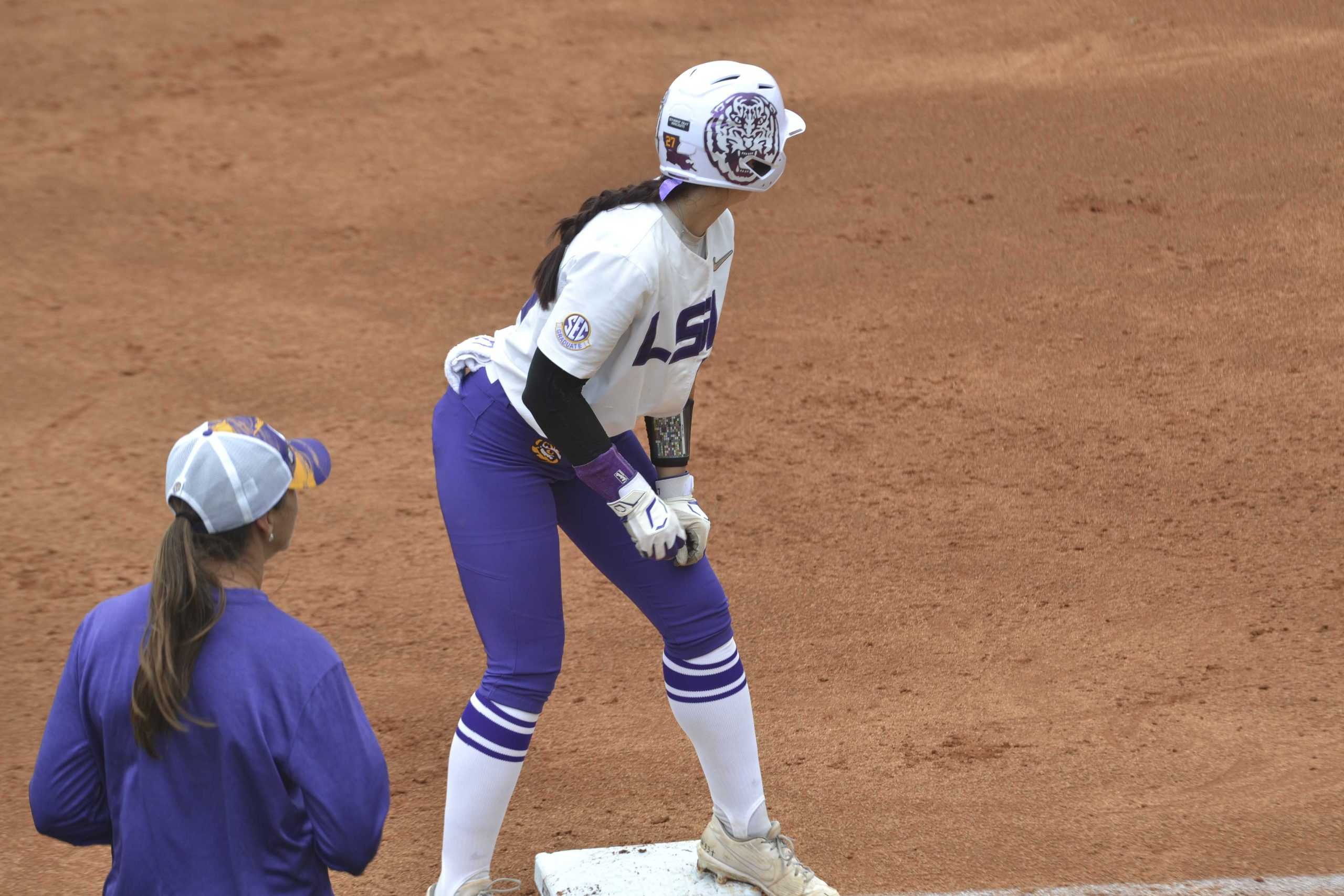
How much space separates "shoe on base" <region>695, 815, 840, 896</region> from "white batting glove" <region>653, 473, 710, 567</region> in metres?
0.77

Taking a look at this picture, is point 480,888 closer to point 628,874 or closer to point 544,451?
point 628,874

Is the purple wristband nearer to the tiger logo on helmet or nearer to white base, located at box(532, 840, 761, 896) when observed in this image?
the tiger logo on helmet

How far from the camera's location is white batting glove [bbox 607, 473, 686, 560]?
3131 mm

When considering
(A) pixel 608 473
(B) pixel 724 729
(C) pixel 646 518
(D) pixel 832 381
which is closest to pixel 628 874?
(B) pixel 724 729

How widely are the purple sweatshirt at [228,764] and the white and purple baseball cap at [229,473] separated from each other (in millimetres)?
137

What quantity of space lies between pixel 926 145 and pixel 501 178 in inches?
117

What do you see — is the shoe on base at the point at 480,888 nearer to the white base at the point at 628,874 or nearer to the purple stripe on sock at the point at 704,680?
the white base at the point at 628,874

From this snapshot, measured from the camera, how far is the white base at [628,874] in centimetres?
353

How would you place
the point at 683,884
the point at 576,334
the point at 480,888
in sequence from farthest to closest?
the point at 683,884 → the point at 480,888 → the point at 576,334

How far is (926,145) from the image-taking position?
9.26m

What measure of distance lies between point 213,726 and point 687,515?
5.06 ft

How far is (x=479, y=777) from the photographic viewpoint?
3.22m

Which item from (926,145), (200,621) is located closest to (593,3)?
(926,145)

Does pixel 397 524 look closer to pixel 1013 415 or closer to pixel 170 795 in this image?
pixel 1013 415
